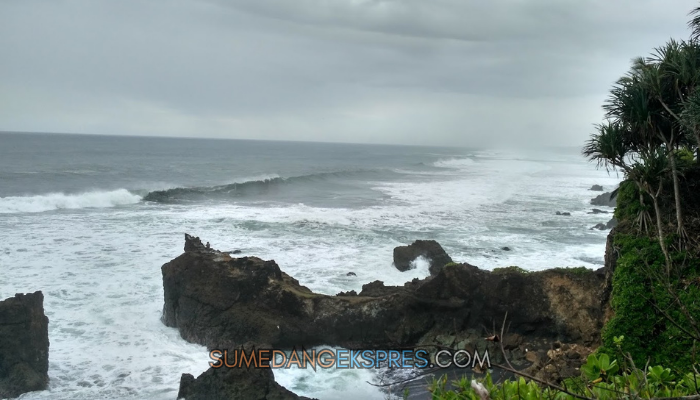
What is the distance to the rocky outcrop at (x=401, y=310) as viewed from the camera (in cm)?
1241

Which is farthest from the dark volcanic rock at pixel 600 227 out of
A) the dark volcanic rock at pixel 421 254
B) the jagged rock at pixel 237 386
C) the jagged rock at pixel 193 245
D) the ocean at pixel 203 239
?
the jagged rock at pixel 237 386

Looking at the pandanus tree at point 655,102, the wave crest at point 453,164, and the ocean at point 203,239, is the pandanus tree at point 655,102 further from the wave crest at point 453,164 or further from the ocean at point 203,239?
the wave crest at point 453,164

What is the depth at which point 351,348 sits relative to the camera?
1245cm

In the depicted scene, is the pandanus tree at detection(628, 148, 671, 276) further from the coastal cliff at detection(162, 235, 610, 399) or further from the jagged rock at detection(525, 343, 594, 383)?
the jagged rock at detection(525, 343, 594, 383)

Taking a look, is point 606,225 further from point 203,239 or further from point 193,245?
point 193,245

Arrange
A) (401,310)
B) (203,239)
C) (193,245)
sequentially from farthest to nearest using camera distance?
(203,239)
(193,245)
(401,310)

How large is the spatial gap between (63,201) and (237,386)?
108ft

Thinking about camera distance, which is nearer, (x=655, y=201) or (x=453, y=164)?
(x=655, y=201)

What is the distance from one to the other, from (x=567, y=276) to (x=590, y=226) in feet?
58.1

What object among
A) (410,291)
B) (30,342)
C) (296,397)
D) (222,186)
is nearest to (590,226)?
(410,291)

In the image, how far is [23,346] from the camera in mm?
10797

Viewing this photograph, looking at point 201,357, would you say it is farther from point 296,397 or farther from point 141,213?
point 141,213

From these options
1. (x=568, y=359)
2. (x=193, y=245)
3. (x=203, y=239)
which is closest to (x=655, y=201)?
(x=568, y=359)

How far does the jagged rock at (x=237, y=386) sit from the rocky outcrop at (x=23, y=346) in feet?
11.1
